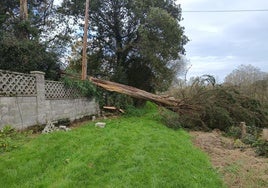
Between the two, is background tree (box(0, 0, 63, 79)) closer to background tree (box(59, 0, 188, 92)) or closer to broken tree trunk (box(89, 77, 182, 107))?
broken tree trunk (box(89, 77, 182, 107))

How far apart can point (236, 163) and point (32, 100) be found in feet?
18.2

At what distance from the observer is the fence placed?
6.89 metres

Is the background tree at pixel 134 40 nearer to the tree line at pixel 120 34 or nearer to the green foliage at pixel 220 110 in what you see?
the tree line at pixel 120 34

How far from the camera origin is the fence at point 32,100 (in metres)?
6.89

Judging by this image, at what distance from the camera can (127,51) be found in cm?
1750

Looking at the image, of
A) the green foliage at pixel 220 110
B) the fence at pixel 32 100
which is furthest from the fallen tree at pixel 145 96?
the fence at pixel 32 100

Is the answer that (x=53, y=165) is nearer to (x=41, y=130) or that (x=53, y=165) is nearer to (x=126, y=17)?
(x=41, y=130)

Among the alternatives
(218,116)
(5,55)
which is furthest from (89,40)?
(218,116)

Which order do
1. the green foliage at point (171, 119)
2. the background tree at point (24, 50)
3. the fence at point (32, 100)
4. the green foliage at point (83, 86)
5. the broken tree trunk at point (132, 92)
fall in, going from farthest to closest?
1. the broken tree trunk at point (132, 92)
2. the green foliage at point (171, 119)
3. the green foliage at point (83, 86)
4. the background tree at point (24, 50)
5. the fence at point (32, 100)

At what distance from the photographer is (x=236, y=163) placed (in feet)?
19.5

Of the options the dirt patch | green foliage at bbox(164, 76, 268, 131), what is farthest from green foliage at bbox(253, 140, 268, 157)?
green foliage at bbox(164, 76, 268, 131)

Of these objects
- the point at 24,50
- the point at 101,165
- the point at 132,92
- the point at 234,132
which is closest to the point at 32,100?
the point at 24,50

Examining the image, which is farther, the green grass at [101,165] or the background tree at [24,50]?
the background tree at [24,50]

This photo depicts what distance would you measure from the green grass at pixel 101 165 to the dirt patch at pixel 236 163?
30 cm
